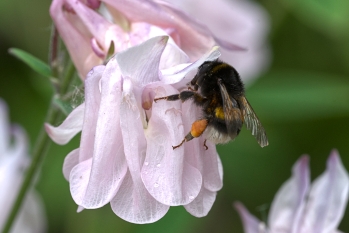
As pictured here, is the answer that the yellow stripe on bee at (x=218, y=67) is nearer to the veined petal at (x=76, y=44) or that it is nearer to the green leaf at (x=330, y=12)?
the veined petal at (x=76, y=44)

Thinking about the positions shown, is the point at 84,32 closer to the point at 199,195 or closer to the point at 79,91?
the point at 79,91

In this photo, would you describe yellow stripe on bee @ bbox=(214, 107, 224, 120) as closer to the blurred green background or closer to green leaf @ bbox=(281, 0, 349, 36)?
the blurred green background

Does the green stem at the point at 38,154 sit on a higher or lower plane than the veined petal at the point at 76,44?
lower

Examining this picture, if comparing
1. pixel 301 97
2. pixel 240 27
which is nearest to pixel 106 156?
pixel 301 97

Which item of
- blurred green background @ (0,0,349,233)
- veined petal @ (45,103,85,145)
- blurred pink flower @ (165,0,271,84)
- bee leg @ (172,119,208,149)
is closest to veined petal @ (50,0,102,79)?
veined petal @ (45,103,85,145)

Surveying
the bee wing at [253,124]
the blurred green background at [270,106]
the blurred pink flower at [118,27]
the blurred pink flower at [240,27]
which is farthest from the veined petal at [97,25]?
the blurred pink flower at [240,27]

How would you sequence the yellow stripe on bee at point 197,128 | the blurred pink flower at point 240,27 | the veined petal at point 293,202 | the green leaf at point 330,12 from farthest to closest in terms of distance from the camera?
1. the blurred pink flower at point 240,27
2. the green leaf at point 330,12
3. the veined petal at point 293,202
4. the yellow stripe on bee at point 197,128

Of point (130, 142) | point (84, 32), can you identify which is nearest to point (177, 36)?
point (84, 32)

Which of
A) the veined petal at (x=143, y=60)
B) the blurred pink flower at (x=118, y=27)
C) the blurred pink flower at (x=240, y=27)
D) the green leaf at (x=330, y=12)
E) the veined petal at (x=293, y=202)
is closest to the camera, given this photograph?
the veined petal at (x=143, y=60)
